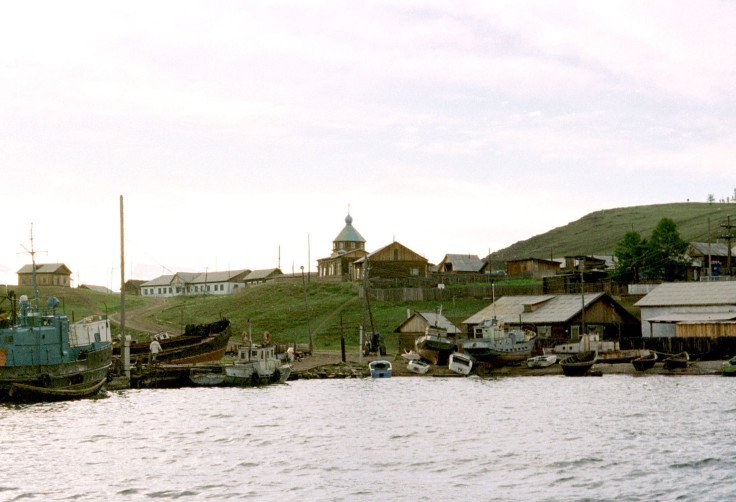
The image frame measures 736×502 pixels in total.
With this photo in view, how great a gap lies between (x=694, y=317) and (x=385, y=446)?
5547cm

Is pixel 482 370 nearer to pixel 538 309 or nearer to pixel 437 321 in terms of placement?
pixel 437 321

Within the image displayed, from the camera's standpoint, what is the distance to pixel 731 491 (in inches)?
1102

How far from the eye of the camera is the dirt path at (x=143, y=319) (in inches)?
4906

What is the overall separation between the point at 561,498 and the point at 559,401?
87.4ft

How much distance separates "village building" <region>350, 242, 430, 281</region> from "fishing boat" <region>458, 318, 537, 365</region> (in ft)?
209

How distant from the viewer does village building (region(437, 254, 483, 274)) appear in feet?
515

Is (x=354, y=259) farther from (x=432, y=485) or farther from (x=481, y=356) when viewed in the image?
(x=432, y=485)

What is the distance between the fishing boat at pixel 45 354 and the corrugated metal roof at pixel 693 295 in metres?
57.6

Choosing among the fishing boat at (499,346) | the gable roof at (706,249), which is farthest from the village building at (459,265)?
the fishing boat at (499,346)

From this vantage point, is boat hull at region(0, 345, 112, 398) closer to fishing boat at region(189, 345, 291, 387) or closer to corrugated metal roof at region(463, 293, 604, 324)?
fishing boat at region(189, 345, 291, 387)

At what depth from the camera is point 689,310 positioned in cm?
8838

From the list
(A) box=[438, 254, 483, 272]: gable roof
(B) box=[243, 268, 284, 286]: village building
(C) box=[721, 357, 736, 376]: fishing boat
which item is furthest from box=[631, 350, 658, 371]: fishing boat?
(B) box=[243, 268, 284, 286]: village building

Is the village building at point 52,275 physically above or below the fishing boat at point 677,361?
above

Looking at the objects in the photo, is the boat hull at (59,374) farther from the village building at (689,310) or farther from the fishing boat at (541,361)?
the village building at (689,310)
